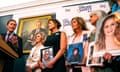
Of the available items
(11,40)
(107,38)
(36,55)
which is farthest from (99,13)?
(11,40)

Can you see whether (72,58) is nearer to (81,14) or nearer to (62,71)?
(62,71)

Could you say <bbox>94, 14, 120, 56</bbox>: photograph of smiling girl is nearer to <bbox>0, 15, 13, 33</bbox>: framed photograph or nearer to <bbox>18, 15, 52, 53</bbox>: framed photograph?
<bbox>18, 15, 52, 53</bbox>: framed photograph

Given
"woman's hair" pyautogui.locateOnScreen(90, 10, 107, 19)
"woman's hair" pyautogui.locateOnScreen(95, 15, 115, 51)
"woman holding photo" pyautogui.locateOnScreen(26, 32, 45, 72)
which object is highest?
"woman's hair" pyautogui.locateOnScreen(90, 10, 107, 19)

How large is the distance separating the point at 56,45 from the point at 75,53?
139 mm

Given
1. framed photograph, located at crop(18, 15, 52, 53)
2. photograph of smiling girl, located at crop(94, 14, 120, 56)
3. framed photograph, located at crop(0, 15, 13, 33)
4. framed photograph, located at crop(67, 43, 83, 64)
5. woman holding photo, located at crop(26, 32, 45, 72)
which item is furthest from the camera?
framed photograph, located at crop(0, 15, 13, 33)

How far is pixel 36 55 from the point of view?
141 cm

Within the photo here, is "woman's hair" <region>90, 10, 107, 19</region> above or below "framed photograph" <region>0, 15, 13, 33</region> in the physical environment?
above

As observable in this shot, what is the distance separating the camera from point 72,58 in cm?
130

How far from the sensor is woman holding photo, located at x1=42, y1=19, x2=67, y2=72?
1318 millimetres

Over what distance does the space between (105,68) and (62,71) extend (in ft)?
0.88

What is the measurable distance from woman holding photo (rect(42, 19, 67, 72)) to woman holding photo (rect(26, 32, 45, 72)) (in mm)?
47

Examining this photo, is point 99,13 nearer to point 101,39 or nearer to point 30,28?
point 101,39

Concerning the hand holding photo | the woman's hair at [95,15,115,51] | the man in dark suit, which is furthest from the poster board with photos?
the man in dark suit

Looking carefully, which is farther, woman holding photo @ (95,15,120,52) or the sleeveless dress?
the sleeveless dress
